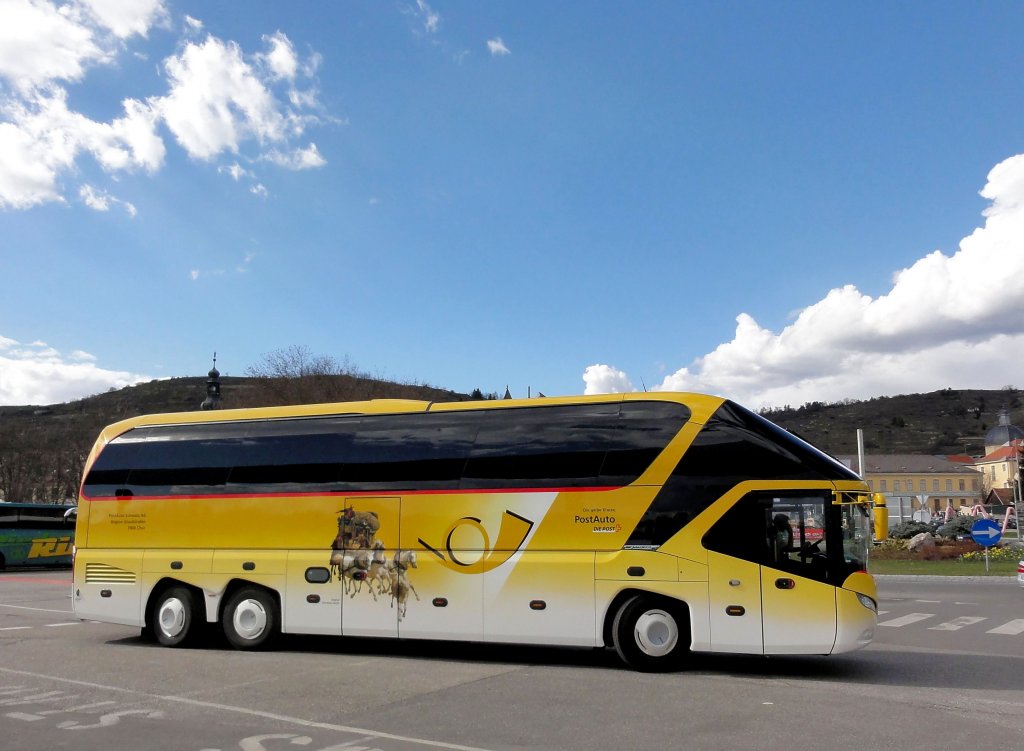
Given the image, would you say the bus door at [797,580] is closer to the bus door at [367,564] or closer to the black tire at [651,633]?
the black tire at [651,633]

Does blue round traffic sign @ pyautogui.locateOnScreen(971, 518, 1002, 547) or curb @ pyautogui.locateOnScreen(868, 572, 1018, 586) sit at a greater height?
blue round traffic sign @ pyautogui.locateOnScreen(971, 518, 1002, 547)

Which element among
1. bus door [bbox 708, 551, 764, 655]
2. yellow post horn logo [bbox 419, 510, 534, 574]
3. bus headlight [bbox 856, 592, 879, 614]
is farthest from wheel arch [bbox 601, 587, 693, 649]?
bus headlight [bbox 856, 592, 879, 614]

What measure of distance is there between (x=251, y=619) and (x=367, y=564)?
2110 millimetres

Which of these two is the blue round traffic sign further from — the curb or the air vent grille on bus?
the air vent grille on bus

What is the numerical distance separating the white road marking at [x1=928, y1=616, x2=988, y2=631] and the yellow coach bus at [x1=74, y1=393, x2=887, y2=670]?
21.0ft

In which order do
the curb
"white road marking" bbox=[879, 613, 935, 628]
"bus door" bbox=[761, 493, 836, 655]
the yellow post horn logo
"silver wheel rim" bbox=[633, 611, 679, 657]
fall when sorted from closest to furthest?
1. "bus door" bbox=[761, 493, 836, 655]
2. "silver wheel rim" bbox=[633, 611, 679, 657]
3. the yellow post horn logo
4. "white road marking" bbox=[879, 613, 935, 628]
5. the curb

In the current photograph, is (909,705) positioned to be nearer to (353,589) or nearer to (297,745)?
(297,745)

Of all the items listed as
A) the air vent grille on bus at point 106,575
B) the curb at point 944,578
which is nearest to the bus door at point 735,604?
the air vent grille on bus at point 106,575

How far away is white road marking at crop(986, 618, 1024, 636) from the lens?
15305 mm

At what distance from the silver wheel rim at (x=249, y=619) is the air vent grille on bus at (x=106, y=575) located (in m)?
2.02

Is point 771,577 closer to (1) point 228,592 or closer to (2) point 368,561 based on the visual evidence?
(2) point 368,561

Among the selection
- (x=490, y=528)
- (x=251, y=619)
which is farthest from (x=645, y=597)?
(x=251, y=619)

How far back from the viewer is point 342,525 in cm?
1265

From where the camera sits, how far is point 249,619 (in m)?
13.1
